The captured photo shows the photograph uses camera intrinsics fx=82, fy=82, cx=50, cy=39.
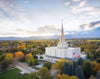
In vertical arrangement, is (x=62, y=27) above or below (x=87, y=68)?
above

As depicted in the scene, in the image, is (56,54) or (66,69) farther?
(56,54)

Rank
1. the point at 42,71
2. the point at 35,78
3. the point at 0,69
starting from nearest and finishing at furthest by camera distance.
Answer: the point at 35,78, the point at 42,71, the point at 0,69

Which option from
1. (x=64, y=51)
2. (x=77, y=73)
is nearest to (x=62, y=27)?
(x=64, y=51)

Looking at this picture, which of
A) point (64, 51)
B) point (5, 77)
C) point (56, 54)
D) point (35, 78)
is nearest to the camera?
point (35, 78)

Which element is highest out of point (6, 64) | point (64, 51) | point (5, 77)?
point (64, 51)

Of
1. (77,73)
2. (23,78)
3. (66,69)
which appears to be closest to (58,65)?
(66,69)

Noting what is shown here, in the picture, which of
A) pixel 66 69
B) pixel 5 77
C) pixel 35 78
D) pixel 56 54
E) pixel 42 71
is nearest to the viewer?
pixel 35 78

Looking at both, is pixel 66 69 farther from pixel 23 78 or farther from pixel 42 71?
pixel 23 78

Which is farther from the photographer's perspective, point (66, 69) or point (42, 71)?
point (66, 69)

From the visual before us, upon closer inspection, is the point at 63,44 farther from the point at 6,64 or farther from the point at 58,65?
the point at 6,64
